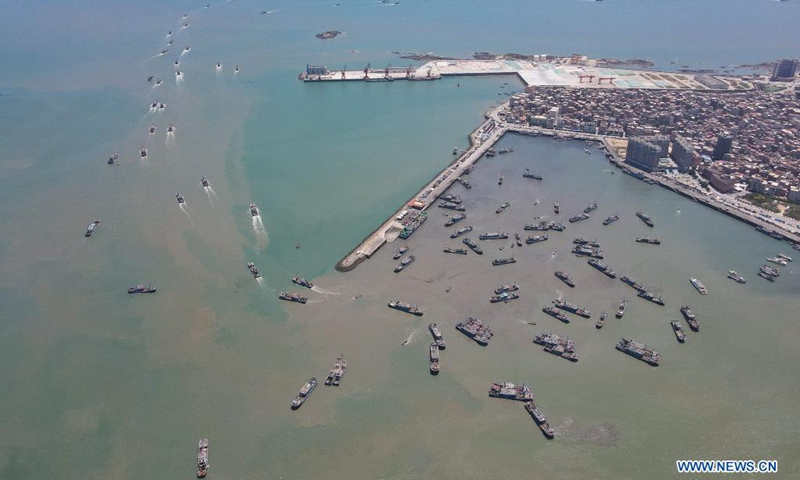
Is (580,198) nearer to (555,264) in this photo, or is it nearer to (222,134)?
(555,264)

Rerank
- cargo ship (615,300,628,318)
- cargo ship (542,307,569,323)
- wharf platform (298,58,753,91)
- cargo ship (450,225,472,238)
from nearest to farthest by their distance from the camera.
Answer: cargo ship (542,307,569,323), cargo ship (615,300,628,318), cargo ship (450,225,472,238), wharf platform (298,58,753,91)

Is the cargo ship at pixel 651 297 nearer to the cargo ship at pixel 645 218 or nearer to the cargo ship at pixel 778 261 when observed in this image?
the cargo ship at pixel 645 218

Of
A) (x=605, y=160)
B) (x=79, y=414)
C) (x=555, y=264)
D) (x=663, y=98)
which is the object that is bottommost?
(x=79, y=414)

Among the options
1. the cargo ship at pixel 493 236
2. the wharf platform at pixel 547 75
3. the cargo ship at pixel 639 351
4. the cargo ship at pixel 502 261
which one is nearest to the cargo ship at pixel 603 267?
the cargo ship at pixel 502 261

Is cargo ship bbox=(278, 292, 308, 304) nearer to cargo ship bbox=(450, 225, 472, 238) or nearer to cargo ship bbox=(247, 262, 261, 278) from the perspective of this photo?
cargo ship bbox=(247, 262, 261, 278)

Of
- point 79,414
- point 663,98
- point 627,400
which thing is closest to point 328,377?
point 79,414

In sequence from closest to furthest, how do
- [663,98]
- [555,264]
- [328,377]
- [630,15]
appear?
[328,377], [555,264], [663,98], [630,15]

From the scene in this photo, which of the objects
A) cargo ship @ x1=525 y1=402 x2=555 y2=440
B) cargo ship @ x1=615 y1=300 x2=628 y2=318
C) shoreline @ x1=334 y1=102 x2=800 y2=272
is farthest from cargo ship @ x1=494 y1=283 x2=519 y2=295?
shoreline @ x1=334 y1=102 x2=800 y2=272
